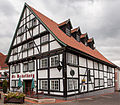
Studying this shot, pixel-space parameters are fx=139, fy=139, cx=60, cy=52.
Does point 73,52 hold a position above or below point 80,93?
above

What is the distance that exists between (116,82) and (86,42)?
12209 millimetres

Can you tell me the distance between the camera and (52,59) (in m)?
15.0

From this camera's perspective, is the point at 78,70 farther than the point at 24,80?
No

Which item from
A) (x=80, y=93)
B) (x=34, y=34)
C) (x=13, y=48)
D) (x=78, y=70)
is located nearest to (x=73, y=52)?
(x=78, y=70)

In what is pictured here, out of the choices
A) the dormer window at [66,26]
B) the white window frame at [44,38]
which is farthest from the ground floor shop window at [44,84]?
the dormer window at [66,26]

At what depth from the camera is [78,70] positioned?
1573cm

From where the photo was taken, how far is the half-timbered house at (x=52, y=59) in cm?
1403

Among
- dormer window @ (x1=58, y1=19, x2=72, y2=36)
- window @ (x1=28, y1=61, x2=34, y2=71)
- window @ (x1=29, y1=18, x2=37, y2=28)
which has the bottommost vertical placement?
window @ (x1=28, y1=61, x2=34, y2=71)

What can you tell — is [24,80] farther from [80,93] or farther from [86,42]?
[86,42]

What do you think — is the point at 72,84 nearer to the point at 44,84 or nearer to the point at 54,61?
the point at 54,61

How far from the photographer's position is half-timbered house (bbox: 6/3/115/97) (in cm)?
1403

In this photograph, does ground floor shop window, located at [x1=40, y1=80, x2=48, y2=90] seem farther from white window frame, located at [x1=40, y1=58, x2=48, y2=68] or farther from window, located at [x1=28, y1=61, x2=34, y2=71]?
window, located at [x1=28, y1=61, x2=34, y2=71]

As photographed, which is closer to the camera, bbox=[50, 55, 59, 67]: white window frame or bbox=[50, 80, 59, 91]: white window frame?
bbox=[50, 80, 59, 91]: white window frame

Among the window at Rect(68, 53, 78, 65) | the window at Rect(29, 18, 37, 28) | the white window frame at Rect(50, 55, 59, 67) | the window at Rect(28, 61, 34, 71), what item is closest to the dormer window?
the window at Rect(29, 18, 37, 28)
